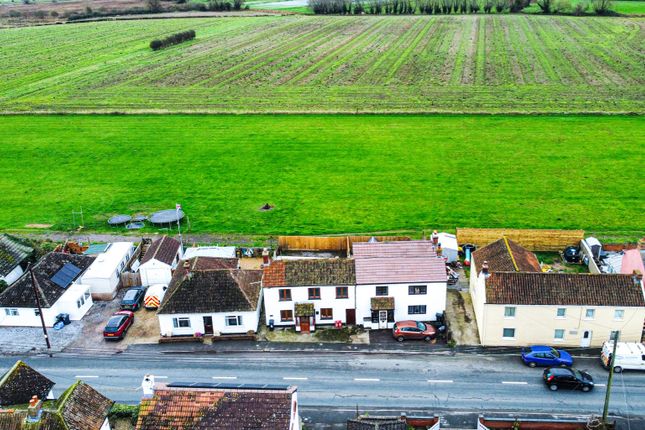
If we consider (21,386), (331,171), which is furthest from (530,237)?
(21,386)

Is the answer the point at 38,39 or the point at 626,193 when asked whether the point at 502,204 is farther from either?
the point at 38,39

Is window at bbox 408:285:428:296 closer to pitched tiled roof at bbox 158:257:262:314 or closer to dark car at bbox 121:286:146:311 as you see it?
pitched tiled roof at bbox 158:257:262:314

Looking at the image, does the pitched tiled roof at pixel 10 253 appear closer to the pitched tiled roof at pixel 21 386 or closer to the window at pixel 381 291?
the pitched tiled roof at pixel 21 386

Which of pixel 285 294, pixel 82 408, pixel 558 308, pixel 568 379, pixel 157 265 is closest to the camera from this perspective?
pixel 82 408

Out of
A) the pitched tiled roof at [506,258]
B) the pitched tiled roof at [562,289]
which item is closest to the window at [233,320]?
the pitched tiled roof at [562,289]

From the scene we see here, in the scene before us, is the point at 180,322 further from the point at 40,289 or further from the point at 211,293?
the point at 40,289

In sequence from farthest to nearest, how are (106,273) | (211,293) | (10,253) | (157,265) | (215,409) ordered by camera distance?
(10,253)
(157,265)
(106,273)
(211,293)
(215,409)
